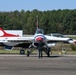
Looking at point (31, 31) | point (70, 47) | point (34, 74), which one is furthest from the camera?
point (31, 31)

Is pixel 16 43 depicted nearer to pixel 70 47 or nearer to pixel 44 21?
pixel 70 47

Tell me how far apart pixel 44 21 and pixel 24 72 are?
116462 millimetres

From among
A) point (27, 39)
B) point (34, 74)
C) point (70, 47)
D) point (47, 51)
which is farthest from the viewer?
point (70, 47)

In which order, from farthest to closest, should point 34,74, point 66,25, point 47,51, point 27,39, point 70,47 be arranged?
point 66,25 < point 70,47 < point 27,39 < point 47,51 < point 34,74

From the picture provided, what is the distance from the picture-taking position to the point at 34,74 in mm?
18578

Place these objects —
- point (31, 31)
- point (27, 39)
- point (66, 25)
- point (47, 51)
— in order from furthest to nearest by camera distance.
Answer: point (66, 25) < point (31, 31) < point (27, 39) < point (47, 51)

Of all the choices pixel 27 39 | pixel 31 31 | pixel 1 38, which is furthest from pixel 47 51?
pixel 31 31

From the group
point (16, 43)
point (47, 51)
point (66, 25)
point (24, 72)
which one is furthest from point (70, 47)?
point (66, 25)

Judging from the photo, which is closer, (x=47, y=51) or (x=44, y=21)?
(x=47, y=51)

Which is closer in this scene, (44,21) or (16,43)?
(16,43)

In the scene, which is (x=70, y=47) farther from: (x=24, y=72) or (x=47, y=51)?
(x=24, y=72)

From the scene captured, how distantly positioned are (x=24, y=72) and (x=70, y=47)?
2896 centimetres

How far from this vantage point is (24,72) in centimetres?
1938

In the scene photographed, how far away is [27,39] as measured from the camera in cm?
3831
